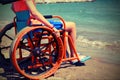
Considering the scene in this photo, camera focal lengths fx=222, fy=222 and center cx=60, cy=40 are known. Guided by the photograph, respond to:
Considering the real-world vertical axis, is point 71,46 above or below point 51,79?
above

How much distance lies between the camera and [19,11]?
4348 mm

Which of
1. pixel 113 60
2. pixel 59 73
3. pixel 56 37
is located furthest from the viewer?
pixel 113 60

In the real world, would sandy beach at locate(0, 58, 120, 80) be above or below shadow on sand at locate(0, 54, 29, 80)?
below

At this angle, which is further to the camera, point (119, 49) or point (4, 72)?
point (119, 49)

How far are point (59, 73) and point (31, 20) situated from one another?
1.28 meters

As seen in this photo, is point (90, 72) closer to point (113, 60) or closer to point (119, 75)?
point (119, 75)

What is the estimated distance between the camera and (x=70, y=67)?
5.04m

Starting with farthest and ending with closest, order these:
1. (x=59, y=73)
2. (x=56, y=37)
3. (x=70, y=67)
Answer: (x=70, y=67) → (x=59, y=73) → (x=56, y=37)

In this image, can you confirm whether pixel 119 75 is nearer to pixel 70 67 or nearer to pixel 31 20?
pixel 70 67

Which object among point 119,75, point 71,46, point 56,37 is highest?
point 56,37

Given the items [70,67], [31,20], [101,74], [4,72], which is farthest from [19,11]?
[101,74]

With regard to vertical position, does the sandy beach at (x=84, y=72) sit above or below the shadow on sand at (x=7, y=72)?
below

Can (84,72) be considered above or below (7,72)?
below

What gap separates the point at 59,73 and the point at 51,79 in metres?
0.38
